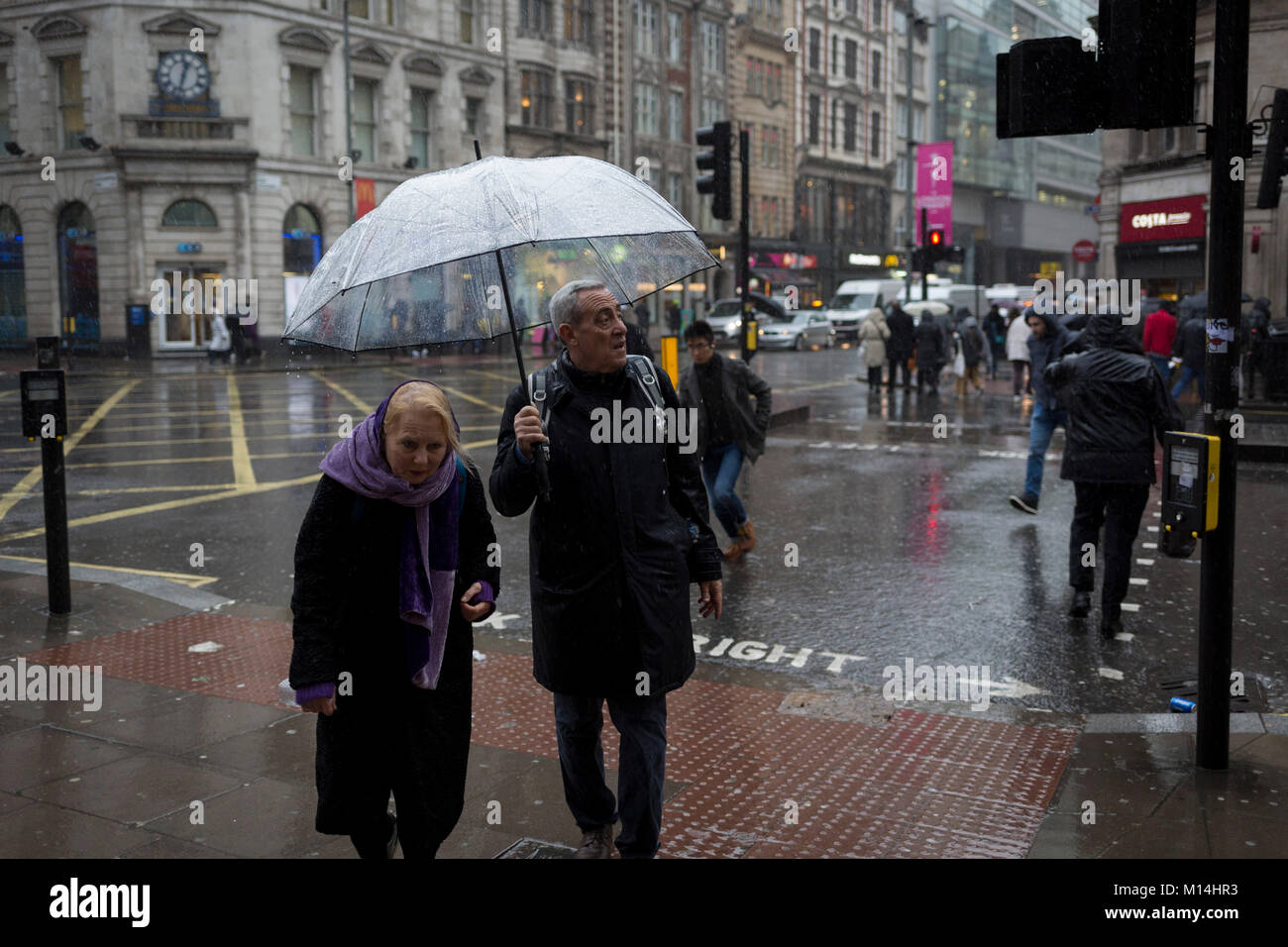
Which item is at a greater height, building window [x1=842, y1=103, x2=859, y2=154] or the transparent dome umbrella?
building window [x1=842, y1=103, x2=859, y2=154]

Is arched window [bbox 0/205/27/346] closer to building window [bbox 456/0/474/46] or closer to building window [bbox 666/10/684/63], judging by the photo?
building window [bbox 456/0/474/46]

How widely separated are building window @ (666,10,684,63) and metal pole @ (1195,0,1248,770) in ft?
176

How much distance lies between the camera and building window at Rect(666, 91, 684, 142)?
55.8 meters

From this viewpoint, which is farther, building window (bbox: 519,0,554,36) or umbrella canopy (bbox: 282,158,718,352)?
building window (bbox: 519,0,554,36)

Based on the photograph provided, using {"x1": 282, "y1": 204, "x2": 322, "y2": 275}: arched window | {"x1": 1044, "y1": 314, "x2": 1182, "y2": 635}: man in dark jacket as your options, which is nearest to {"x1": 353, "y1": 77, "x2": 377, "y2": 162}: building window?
{"x1": 282, "y1": 204, "x2": 322, "y2": 275}: arched window

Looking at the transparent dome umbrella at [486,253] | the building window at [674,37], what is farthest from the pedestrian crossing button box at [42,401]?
the building window at [674,37]

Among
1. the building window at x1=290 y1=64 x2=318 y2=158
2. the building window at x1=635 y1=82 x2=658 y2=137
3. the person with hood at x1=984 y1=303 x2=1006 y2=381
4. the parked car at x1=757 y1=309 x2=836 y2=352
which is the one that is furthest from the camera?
the building window at x1=635 y1=82 x2=658 y2=137

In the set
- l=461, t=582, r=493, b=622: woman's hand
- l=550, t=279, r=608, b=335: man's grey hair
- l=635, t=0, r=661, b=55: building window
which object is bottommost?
l=461, t=582, r=493, b=622: woman's hand

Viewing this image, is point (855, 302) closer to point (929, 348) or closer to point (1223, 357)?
point (929, 348)

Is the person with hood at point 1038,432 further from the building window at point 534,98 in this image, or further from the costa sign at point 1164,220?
the building window at point 534,98

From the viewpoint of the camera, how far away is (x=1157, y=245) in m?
33.3
